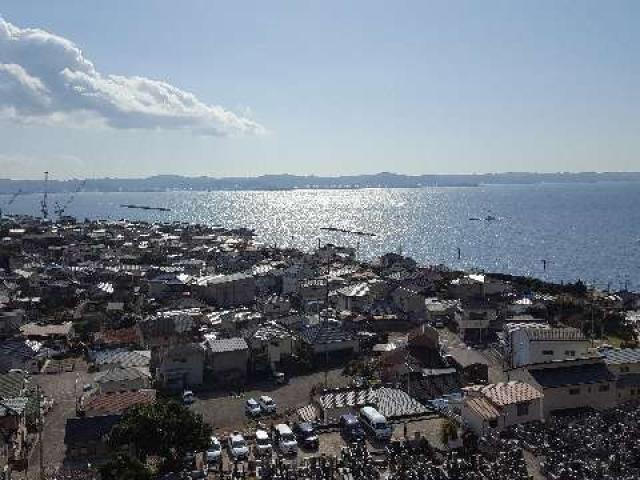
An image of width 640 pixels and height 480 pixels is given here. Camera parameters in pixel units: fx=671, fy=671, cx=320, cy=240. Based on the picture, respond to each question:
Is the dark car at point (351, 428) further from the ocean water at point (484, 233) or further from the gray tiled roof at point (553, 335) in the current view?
the ocean water at point (484, 233)

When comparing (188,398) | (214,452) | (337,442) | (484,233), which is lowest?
(484,233)

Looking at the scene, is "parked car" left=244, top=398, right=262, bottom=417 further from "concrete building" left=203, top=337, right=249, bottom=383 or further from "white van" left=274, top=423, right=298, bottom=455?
"concrete building" left=203, top=337, right=249, bottom=383

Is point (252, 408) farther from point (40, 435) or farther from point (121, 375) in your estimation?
point (40, 435)

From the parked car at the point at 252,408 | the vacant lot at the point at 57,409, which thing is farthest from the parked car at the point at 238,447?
the vacant lot at the point at 57,409

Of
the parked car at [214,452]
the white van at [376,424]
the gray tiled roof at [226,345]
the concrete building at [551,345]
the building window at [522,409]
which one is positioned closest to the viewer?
the parked car at [214,452]

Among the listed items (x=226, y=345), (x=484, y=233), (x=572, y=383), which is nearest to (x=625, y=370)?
(x=572, y=383)
